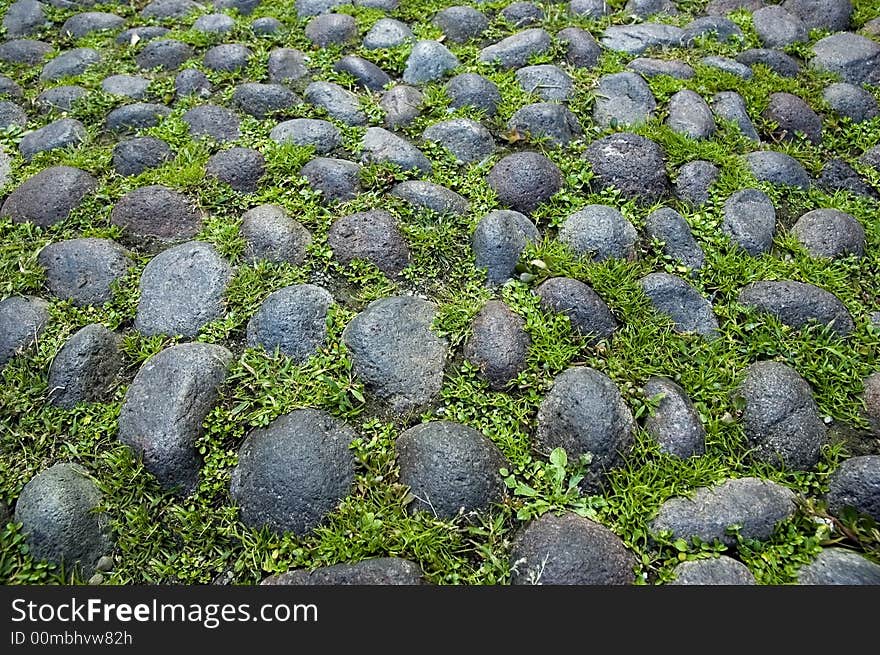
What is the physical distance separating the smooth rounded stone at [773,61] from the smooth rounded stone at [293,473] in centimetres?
335

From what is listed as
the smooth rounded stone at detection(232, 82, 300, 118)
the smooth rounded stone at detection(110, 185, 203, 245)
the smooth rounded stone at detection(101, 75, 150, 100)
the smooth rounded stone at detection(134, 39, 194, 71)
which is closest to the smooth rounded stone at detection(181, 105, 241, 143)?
the smooth rounded stone at detection(232, 82, 300, 118)

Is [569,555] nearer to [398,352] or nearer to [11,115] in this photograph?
[398,352]

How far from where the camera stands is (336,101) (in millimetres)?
3709

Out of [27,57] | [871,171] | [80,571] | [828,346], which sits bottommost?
Answer: [80,571]

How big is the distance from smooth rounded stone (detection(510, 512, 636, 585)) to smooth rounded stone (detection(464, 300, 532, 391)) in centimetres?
60

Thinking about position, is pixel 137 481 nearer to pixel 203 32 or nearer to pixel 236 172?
pixel 236 172

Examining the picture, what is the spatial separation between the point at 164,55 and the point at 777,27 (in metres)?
3.81

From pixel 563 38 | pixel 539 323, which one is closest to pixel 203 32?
pixel 563 38

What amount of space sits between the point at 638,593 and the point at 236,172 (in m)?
2.57

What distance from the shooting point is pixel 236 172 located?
10.9 ft

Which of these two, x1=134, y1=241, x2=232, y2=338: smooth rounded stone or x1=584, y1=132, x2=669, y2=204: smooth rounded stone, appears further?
x1=584, y1=132, x2=669, y2=204: smooth rounded stone

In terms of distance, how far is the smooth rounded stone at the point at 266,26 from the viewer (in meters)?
4.27

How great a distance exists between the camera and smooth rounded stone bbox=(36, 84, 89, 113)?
12.3 ft

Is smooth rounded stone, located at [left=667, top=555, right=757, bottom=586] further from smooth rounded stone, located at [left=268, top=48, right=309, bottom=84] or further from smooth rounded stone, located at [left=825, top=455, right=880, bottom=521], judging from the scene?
smooth rounded stone, located at [left=268, top=48, right=309, bottom=84]
